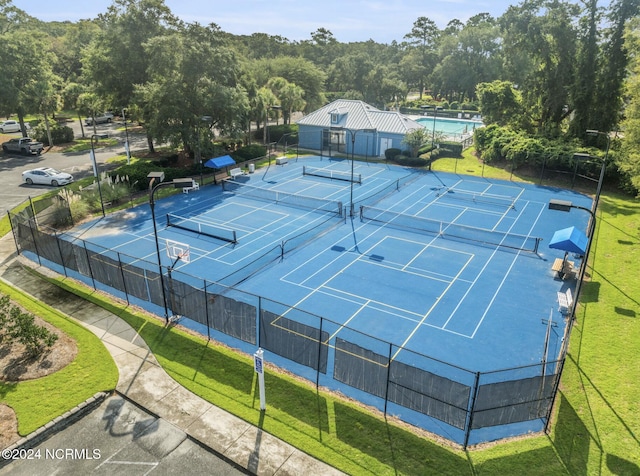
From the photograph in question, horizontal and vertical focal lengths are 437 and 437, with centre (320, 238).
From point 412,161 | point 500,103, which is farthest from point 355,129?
point 500,103

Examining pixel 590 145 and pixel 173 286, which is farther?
pixel 590 145

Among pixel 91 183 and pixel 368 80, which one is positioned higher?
pixel 368 80

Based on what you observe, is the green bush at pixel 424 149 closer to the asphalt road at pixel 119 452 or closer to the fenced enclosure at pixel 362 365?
the fenced enclosure at pixel 362 365

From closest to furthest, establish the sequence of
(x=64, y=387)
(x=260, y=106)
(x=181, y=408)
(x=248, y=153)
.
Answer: (x=181, y=408), (x=64, y=387), (x=248, y=153), (x=260, y=106)

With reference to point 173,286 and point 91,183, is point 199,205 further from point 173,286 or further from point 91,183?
point 173,286

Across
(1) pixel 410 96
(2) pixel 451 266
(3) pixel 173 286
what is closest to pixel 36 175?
(3) pixel 173 286

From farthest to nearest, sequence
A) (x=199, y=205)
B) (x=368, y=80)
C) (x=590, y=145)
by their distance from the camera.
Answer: (x=368, y=80)
(x=590, y=145)
(x=199, y=205)

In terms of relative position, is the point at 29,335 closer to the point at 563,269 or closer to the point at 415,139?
the point at 563,269

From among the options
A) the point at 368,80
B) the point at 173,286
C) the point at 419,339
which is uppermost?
the point at 368,80
